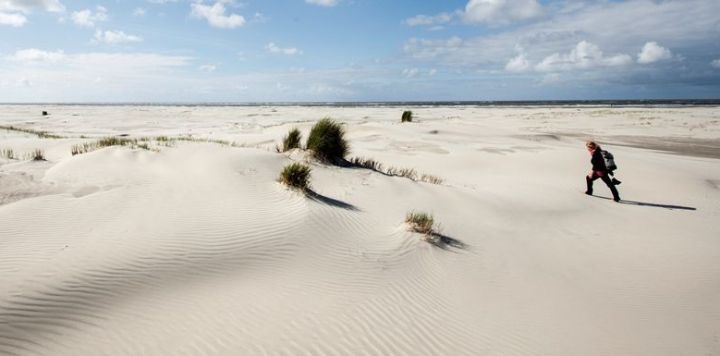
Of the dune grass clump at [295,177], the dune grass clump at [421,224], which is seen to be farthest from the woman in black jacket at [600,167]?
the dune grass clump at [295,177]

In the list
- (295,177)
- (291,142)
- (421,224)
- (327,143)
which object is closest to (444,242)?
(421,224)

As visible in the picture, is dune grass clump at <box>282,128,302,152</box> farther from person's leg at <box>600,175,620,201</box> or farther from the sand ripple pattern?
person's leg at <box>600,175,620,201</box>

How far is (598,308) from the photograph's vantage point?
15.1ft

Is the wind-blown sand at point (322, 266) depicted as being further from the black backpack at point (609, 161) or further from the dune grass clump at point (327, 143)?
the black backpack at point (609, 161)

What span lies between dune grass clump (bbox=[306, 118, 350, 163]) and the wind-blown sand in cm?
74

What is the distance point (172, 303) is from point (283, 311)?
3.29 ft

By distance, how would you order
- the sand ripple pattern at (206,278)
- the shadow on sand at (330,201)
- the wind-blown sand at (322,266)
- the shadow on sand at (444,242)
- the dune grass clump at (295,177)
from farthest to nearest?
the dune grass clump at (295,177) < the shadow on sand at (330,201) < the shadow on sand at (444,242) < the wind-blown sand at (322,266) < the sand ripple pattern at (206,278)

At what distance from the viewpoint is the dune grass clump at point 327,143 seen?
393 inches

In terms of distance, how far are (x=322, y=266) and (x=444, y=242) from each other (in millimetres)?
2122

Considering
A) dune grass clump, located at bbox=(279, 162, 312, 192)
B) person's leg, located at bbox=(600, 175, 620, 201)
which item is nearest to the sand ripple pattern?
dune grass clump, located at bbox=(279, 162, 312, 192)

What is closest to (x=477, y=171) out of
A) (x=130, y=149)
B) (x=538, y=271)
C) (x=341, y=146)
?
(x=341, y=146)

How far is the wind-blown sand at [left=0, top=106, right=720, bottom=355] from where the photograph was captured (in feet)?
11.3

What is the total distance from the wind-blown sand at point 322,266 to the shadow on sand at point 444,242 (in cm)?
8

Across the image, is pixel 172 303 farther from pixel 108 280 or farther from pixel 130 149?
pixel 130 149
